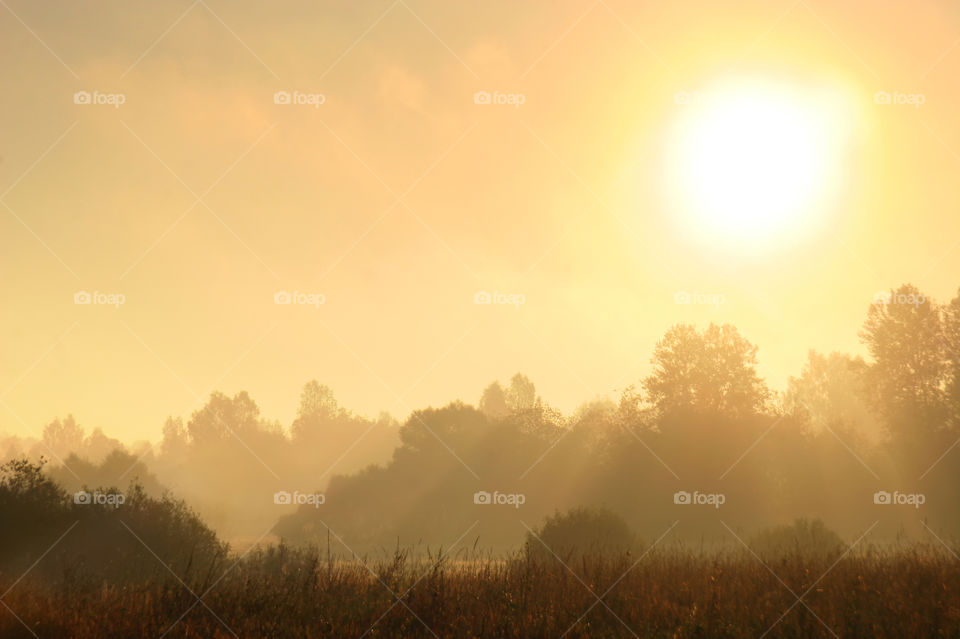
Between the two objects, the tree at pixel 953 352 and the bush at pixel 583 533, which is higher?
the tree at pixel 953 352

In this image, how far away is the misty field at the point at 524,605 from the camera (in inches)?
336

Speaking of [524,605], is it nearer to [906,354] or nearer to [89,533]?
[89,533]

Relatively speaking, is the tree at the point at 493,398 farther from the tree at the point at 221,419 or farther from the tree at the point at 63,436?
the tree at the point at 63,436

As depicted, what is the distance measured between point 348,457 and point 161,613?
79890 millimetres

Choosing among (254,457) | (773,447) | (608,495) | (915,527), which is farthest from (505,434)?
(254,457)

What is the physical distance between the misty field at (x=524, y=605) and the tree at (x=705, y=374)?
84.3ft

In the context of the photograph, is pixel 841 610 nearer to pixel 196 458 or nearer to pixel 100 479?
pixel 100 479

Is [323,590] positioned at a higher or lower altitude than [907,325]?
lower

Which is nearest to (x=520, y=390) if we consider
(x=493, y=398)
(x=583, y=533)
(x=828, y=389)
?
(x=493, y=398)

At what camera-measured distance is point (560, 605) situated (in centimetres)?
996

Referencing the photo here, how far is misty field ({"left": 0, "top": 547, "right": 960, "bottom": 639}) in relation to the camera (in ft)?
28.0

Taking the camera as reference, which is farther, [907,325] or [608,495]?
[907,325]

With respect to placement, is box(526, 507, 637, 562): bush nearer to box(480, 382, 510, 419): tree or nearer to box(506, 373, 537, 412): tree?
box(480, 382, 510, 419): tree

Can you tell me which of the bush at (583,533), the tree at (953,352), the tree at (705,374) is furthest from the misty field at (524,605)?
the tree at (953,352)
